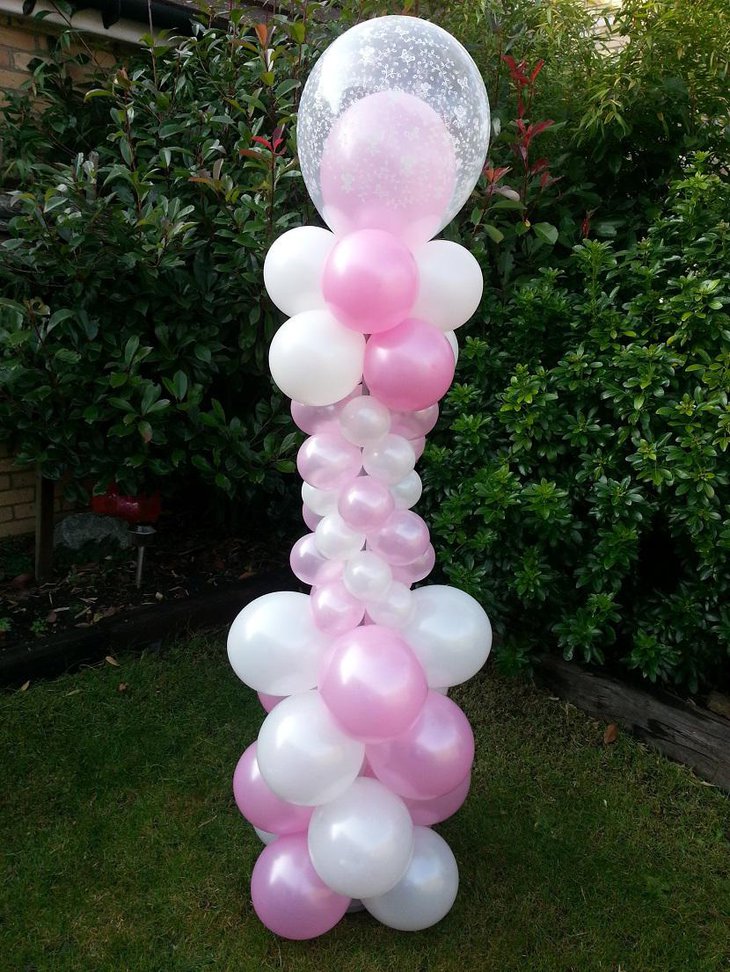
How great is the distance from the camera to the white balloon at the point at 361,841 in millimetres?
1786

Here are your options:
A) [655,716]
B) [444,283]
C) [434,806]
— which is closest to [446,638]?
[434,806]

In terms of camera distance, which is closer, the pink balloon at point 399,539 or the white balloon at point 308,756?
the white balloon at point 308,756

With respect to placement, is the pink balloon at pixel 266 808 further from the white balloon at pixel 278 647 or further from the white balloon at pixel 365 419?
the white balloon at pixel 365 419

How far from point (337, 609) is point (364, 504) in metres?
0.28

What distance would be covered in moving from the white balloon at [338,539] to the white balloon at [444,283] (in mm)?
564

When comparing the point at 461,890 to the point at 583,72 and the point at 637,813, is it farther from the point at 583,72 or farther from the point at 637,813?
the point at 583,72

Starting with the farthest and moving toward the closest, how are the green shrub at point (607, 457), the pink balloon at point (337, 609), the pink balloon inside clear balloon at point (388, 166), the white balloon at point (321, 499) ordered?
1. the green shrub at point (607, 457)
2. the white balloon at point (321, 499)
3. the pink balloon at point (337, 609)
4. the pink balloon inside clear balloon at point (388, 166)

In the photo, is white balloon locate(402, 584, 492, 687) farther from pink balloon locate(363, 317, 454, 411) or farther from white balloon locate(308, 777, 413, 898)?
pink balloon locate(363, 317, 454, 411)

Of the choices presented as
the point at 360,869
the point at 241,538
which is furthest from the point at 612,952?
the point at 241,538

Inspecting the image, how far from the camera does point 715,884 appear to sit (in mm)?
2311

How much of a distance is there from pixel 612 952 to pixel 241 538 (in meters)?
2.87

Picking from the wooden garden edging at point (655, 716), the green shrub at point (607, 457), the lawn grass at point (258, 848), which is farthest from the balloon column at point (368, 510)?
the wooden garden edging at point (655, 716)

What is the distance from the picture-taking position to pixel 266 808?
2.00 m

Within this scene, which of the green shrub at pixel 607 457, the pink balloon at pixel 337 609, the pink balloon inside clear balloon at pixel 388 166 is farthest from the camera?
the green shrub at pixel 607 457
